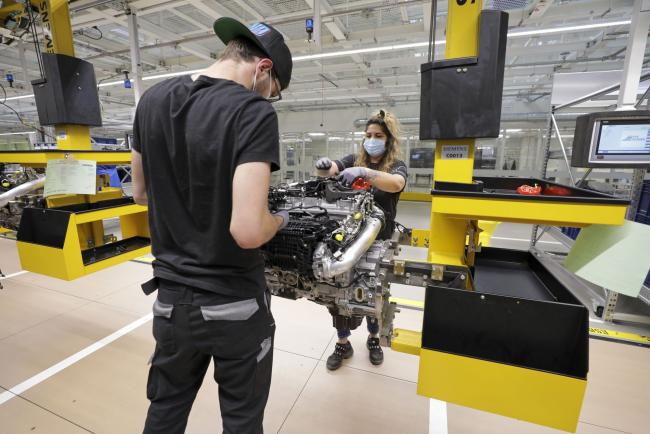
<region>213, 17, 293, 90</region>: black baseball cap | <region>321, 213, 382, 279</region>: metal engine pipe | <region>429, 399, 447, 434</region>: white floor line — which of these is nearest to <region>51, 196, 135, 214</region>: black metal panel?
<region>213, 17, 293, 90</region>: black baseball cap

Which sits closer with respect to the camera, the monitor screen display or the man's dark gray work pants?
the man's dark gray work pants

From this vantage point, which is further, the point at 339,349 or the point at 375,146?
the point at 339,349

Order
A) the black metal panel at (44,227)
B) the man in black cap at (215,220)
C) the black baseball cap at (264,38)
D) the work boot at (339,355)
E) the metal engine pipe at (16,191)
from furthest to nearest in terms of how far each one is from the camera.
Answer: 1. the work boot at (339,355)
2. the metal engine pipe at (16,191)
3. the black metal panel at (44,227)
4. the black baseball cap at (264,38)
5. the man in black cap at (215,220)

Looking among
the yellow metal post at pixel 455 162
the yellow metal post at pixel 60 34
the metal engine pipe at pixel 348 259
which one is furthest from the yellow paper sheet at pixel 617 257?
the yellow metal post at pixel 60 34

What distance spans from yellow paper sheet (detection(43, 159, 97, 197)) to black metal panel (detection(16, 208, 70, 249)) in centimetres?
19

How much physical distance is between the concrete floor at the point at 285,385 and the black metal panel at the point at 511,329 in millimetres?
1129

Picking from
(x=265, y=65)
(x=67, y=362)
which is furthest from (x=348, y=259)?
(x=67, y=362)

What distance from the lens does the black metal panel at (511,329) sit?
1.00 m

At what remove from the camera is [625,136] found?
243 cm

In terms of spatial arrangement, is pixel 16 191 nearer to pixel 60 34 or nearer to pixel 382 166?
pixel 60 34

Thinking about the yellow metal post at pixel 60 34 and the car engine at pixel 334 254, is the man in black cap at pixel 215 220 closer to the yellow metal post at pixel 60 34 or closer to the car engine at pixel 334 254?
the car engine at pixel 334 254

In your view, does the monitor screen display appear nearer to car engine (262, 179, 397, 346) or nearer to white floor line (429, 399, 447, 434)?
car engine (262, 179, 397, 346)

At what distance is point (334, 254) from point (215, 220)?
1.84 feet

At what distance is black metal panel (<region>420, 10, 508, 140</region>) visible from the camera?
117 centimetres
